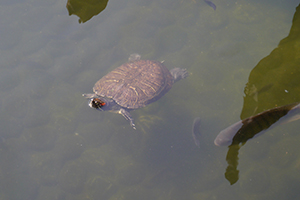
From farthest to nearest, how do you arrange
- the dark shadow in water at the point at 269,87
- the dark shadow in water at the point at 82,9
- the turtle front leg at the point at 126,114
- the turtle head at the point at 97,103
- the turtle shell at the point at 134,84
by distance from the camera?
the dark shadow in water at the point at 82,9, the turtle shell at the point at 134,84, the turtle front leg at the point at 126,114, the turtle head at the point at 97,103, the dark shadow in water at the point at 269,87

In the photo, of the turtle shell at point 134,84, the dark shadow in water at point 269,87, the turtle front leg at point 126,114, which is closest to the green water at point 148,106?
the dark shadow in water at point 269,87

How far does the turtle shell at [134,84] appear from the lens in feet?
12.7

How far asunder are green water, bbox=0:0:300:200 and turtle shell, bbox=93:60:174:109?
0.25 meters

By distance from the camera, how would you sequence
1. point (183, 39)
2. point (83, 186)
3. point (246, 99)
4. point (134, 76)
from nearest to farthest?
point (83, 186)
point (246, 99)
point (134, 76)
point (183, 39)

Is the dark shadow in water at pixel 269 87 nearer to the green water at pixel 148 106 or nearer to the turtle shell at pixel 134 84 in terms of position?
the green water at pixel 148 106

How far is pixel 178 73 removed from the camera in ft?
13.8

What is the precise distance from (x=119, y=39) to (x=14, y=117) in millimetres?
2525

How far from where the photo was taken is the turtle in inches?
152

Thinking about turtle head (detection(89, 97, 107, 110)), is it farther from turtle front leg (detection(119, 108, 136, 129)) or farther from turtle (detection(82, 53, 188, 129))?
turtle front leg (detection(119, 108, 136, 129))

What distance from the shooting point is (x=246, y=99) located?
12.0ft

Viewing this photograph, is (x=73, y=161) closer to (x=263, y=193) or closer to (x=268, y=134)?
(x=263, y=193)

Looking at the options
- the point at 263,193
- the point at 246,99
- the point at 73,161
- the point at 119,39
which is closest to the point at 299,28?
the point at 246,99

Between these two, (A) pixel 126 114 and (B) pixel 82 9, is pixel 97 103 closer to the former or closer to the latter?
(A) pixel 126 114

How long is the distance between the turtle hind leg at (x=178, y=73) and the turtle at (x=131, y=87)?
26 mm
